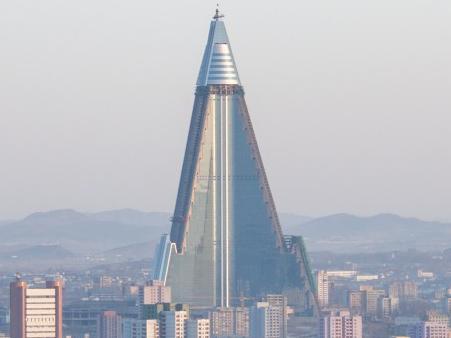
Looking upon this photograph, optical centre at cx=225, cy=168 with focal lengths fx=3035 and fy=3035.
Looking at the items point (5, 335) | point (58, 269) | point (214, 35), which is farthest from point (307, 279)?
point (58, 269)

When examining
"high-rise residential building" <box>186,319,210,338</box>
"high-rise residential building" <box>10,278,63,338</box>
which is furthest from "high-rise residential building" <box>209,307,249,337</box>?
"high-rise residential building" <box>10,278,63,338</box>

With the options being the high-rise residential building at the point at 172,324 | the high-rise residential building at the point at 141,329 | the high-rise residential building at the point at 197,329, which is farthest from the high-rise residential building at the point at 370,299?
the high-rise residential building at the point at 172,324

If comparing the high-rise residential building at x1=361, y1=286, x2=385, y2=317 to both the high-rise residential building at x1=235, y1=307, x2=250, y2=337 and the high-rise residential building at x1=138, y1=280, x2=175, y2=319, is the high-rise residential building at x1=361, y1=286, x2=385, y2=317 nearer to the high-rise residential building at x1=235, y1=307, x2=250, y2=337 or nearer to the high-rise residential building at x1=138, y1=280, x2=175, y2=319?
the high-rise residential building at x1=138, y1=280, x2=175, y2=319

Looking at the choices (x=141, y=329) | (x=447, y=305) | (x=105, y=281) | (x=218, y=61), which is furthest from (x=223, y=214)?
(x=141, y=329)

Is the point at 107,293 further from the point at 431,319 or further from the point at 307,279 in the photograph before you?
the point at 431,319

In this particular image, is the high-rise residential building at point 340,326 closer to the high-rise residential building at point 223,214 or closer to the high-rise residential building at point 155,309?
the high-rise residential building at point 155,309

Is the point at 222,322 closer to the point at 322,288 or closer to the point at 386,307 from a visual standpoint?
the point at 386,307
